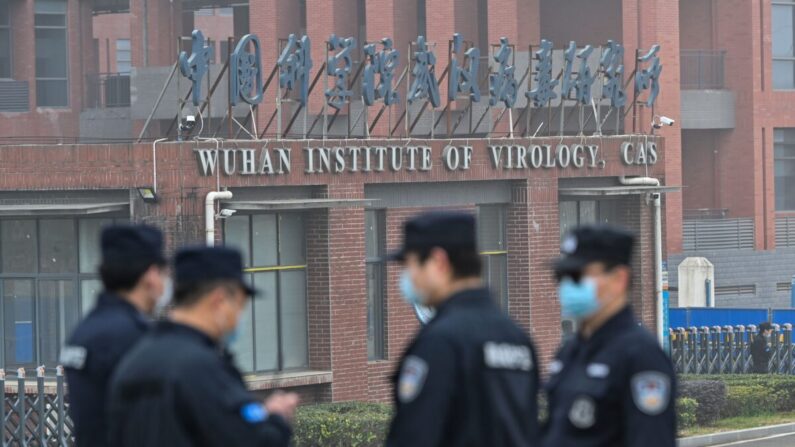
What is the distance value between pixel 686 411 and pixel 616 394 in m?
21.4

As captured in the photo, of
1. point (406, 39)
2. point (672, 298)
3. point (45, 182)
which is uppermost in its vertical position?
point (406, 39)

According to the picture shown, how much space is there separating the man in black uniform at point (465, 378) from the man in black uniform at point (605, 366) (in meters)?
0.25

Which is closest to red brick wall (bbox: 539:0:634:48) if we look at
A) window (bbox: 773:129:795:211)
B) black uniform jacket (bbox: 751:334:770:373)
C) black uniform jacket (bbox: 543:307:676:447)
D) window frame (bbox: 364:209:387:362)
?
window (bbox: 773:129:795:211)

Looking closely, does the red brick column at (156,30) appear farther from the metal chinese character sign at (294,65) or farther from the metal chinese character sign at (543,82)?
the metal chinese character sign at (294,65)

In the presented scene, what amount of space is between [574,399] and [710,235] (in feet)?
152

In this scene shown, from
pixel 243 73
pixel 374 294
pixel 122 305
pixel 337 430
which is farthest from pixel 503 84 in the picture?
pixel 122 305

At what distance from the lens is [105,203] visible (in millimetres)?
25703

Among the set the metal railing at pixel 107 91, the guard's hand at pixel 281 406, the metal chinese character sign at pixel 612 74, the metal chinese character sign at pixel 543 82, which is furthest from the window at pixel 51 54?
the guard's hand at pixel 281 406

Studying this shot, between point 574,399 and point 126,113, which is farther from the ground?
point 126,113

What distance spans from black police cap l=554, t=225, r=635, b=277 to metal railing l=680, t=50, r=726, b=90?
4758cm

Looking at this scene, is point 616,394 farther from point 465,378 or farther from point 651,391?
point 465,378

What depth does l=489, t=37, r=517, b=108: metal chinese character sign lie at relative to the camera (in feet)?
104

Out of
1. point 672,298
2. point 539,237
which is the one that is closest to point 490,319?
point 539,237

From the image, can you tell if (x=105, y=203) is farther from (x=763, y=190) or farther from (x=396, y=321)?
(x=763, y=190)
